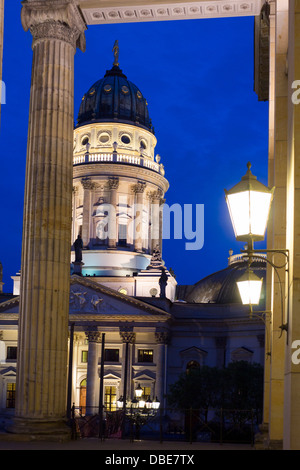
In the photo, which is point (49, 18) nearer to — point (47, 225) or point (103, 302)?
point (47, 225)

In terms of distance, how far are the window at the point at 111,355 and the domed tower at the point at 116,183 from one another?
961cm

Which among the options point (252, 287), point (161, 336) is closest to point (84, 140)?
point (161, 336)

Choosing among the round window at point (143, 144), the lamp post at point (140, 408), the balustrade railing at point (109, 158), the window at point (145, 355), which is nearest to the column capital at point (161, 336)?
the window at point (145, 355)

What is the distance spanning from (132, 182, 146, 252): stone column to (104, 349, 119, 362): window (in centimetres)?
1401

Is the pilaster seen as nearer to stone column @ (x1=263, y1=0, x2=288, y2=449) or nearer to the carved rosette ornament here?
the carved rosette ornament

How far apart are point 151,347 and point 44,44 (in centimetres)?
4821

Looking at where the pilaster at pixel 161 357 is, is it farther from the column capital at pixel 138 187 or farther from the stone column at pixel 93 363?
the column capital at pixel 138 187

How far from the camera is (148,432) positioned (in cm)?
5197

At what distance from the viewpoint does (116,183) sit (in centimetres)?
7600

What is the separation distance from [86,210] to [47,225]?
197 feet

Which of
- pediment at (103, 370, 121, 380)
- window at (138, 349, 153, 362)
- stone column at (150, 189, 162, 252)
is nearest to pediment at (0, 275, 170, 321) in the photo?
window at (138, 349, 153, 362)

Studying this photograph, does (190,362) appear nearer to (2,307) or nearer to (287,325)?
(2,307)

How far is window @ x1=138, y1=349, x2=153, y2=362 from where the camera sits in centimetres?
6322
